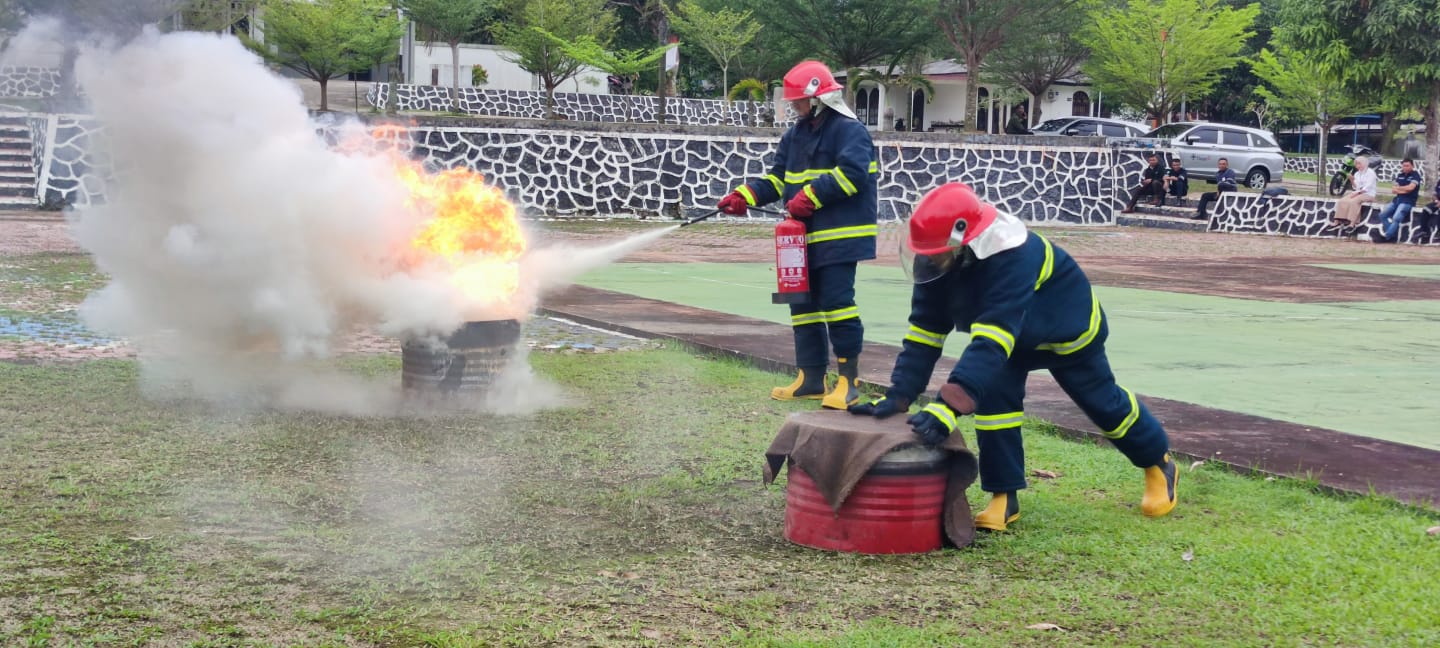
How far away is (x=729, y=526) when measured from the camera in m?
5.54

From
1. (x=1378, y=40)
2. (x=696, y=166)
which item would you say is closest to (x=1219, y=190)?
(x=1378, y=40)

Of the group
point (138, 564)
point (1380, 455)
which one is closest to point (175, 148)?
point (138, 564)

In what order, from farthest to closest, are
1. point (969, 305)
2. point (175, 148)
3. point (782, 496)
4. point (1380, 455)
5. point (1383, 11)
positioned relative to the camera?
point (1383, 11), point (175, 148), point (1380, 455), point (782, 496), point (969, 305)

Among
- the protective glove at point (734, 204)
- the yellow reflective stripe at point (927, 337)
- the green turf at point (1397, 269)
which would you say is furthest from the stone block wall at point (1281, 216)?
the yellow reflective stripe at point (927, 337)

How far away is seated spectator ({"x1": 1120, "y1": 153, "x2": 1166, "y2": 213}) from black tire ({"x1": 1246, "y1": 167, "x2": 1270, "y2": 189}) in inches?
300

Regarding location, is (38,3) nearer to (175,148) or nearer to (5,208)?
(175,148)

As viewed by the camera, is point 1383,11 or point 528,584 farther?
point 1383,11

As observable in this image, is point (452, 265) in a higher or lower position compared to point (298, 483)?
higher

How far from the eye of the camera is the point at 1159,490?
5.64 m

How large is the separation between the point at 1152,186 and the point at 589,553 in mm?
26599

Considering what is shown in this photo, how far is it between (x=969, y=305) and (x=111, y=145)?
530 cm

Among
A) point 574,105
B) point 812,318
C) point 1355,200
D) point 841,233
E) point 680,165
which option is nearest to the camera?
point 841,233

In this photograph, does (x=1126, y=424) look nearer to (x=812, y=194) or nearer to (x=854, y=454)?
(x=854, y=454)

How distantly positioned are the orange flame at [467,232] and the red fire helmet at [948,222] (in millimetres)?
3540
